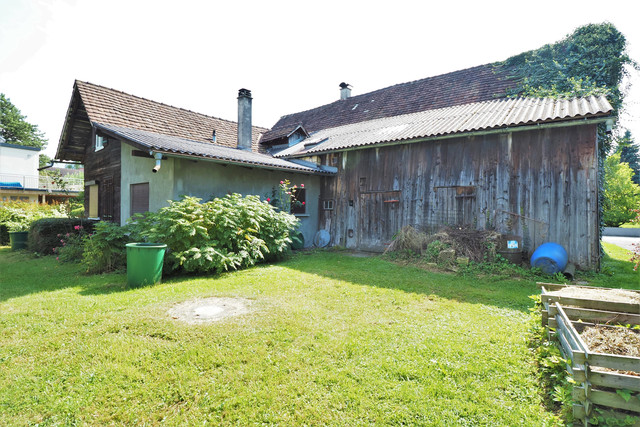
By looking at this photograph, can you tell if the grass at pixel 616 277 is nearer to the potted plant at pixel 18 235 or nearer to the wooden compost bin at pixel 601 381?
the wooden compost bin at pixel 601 381

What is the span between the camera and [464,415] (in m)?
2.26

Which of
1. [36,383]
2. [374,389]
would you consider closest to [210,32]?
[36,383]

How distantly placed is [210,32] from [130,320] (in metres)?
6.72

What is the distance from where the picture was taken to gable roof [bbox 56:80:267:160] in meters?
11.5

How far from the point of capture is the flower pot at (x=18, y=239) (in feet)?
37.8

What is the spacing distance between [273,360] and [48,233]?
36.9 ft

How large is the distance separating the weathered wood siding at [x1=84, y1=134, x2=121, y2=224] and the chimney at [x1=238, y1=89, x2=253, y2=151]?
4885 mm

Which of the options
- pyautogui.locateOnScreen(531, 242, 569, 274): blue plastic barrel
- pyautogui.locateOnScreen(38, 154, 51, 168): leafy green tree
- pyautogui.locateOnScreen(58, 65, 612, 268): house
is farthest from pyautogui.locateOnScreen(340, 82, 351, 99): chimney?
pyautogui.locateOnScreen(38, 154, 51, 168): leafy green tree

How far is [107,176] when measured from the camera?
11.7m

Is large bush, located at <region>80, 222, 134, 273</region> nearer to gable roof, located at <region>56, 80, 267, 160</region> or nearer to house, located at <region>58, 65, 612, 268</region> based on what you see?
house, located at <region>58, 65, 612, 268</region>

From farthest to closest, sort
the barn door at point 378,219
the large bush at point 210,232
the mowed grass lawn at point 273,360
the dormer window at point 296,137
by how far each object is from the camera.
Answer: the dormer window at point 296,137
the barn door at point 378,219
the large bush at point 210,232
the mowed grass lawn at point 273,360

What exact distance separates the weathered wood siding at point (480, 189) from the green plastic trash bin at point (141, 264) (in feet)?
22.0

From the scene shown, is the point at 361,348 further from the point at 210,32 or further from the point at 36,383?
the point at 210,32

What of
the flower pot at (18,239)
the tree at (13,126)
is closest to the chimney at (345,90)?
the flower pot at (18,239)
